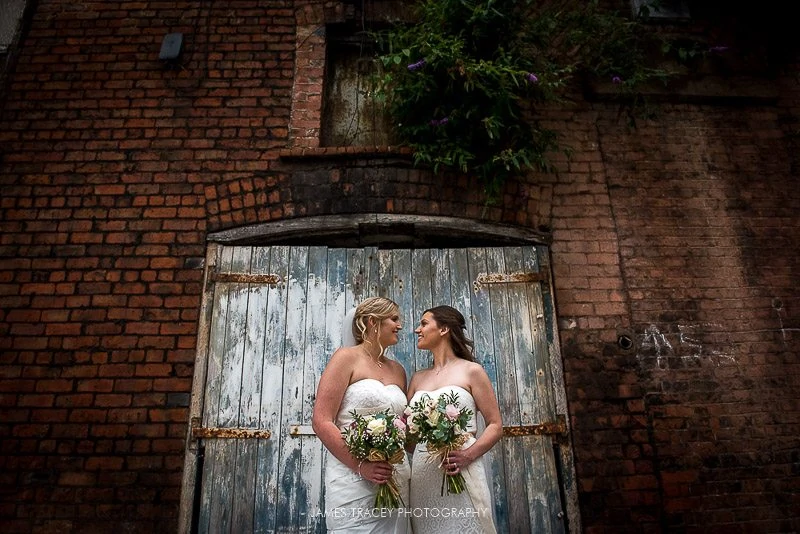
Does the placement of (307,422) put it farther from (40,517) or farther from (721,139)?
(721,139)

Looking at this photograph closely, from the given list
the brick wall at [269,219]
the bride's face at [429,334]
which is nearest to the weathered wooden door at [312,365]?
the brick wall at [269,219]

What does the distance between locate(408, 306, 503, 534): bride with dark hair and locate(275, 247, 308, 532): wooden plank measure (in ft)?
2.98

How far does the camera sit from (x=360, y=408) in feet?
9.81

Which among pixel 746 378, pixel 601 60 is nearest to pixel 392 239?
pixel 601 60

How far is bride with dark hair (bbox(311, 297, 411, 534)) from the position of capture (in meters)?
2.81

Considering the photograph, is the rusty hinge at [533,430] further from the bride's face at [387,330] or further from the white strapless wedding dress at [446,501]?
the bride's face at [387,330]

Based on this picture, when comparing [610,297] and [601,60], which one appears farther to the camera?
[601,60]

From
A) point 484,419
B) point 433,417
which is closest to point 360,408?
point 433,417

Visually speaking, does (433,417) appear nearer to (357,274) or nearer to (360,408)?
(360,408)

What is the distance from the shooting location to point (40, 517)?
3.53 m

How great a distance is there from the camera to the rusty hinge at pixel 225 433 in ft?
12.1

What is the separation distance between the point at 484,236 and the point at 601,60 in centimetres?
180

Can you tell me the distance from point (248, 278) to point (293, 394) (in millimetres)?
902

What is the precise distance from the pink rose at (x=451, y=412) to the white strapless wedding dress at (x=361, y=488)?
1.16ft
